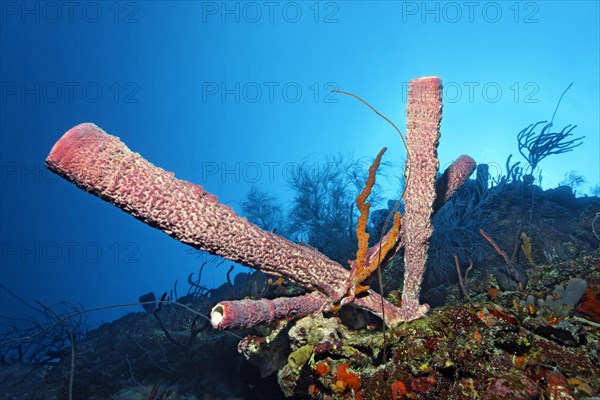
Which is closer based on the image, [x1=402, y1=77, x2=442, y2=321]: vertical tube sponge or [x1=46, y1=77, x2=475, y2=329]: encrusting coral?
[x1=46, y1=77, x2=475, y2=329]: encrusting coral

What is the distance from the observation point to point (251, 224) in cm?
241

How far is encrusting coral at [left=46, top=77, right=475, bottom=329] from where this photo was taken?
5.93 feet

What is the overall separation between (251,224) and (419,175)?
144 centimetres

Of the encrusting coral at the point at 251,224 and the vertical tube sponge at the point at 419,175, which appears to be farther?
the vertical tube sponge at the point at 419,175

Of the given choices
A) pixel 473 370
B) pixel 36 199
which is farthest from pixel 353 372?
pixel 36 199

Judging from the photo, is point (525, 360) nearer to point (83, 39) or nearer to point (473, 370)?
point (473, 370)

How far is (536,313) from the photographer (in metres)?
2.32

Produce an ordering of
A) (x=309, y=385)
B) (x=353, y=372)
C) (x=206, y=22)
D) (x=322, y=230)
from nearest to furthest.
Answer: (x=353, y=372), (x=309, y=385), (x=322, y=230), (x=206, y=22)

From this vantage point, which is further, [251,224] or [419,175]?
[419,175]

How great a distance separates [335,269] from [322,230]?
19.6 ft

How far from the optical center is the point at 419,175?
8.65ft

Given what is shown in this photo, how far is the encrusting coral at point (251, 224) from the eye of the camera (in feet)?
5.93

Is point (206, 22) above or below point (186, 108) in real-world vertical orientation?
above

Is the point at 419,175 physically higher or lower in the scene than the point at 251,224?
higher
